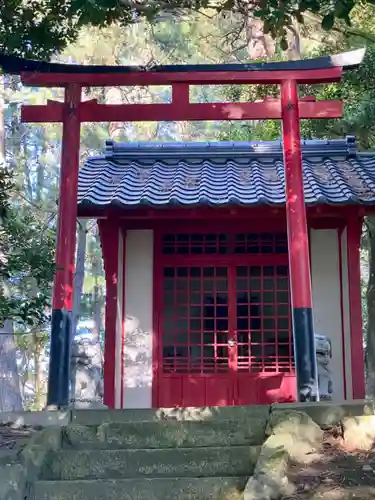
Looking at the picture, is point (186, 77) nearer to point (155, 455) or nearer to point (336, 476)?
point (155, 455)

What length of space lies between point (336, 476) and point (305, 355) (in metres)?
→ 1.92

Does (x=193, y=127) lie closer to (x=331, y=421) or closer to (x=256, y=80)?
(x=256, y=80)

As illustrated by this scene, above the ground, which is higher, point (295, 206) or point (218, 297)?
point (295, 206)

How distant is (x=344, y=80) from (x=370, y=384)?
4.76 metres

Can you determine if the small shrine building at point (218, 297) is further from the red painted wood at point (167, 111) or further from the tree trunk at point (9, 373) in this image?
the tree trunk at point (9, 373)

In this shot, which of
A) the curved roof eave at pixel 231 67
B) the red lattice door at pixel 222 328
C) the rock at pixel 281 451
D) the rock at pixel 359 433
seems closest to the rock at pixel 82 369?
the red lattice door at pixel 222 328

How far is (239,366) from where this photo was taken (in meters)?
8.78

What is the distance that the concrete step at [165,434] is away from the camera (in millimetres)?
5043

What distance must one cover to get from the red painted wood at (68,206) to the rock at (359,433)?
9.88ft

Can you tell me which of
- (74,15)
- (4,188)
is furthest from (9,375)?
(74,15)

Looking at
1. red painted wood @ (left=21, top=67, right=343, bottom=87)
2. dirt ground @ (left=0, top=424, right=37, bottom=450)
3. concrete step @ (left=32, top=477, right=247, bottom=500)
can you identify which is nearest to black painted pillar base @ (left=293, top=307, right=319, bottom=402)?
concrete step @ (left=32, top=477, right=247, bottom=500)

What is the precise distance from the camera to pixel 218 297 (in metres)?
8.92

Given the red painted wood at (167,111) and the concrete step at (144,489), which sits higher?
the red painted wood at (167,111)

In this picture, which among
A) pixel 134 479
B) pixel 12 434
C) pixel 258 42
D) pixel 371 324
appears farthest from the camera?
pixel 258 42
